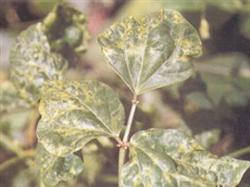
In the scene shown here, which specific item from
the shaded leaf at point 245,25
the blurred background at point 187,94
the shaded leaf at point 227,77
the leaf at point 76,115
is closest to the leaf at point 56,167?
the leaf at point 76,115

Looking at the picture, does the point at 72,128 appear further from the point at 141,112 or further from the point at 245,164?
the point at 141,112

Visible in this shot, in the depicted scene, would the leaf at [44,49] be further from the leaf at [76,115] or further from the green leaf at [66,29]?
the leaf at [76,115]

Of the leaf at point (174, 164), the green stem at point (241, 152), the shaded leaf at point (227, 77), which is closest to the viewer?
→ the leaf at point (174, 164)

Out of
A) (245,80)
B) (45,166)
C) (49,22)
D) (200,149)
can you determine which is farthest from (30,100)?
(245,80)

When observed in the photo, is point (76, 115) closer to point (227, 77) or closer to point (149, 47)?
point (149, 47)

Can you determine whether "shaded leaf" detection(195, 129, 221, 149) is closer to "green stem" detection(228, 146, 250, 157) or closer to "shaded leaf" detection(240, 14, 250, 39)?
"green stem" detection(228, 146, 250, 157)

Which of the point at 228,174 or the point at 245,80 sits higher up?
the point at 228,174
